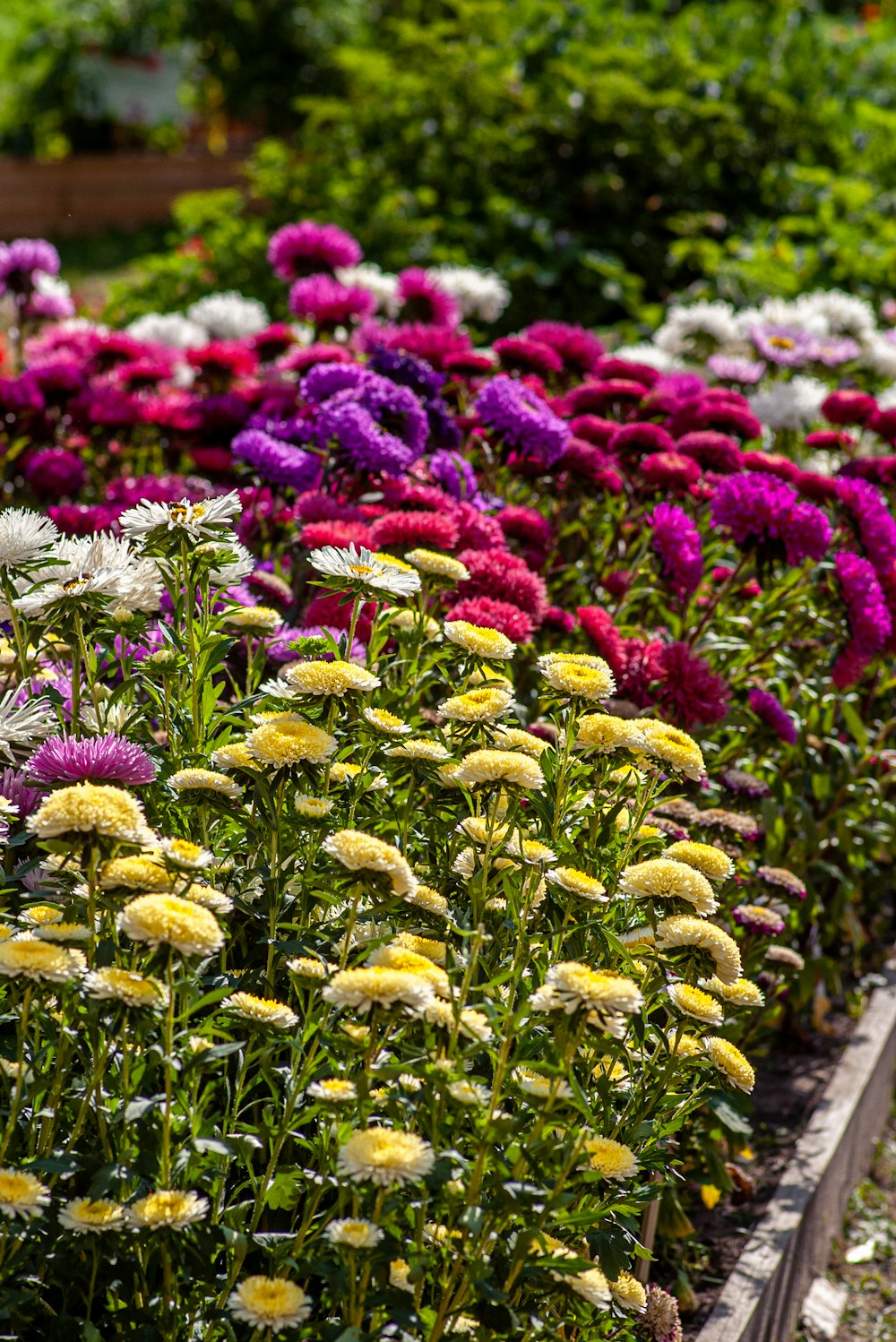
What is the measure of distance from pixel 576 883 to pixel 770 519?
1351 mm

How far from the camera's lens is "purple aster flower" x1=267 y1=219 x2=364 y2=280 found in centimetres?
432

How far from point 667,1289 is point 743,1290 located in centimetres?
13

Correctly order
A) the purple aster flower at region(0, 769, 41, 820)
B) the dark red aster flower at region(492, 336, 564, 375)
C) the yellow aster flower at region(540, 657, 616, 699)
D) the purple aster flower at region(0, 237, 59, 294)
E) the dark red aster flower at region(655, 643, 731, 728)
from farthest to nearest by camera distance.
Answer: the purple aster flower at region(0, 237, 59, 294) < the dark red aster flower at region(492, 336, 564, 375) < the dark red aster flower at region(655, 643, 731, 728) < the purple aster flower at region(0, 769, 41, 820) < the yellow aster flower at region(540, 657, 616, 699)

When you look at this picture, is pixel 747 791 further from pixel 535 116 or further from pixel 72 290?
pixel 72 290

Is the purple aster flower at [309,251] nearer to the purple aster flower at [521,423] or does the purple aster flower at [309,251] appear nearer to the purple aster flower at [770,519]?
the purple aster flower at [521,423]

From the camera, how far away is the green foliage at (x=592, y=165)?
22.3 ft

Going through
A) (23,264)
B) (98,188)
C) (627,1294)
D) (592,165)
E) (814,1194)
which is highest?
(23,264)

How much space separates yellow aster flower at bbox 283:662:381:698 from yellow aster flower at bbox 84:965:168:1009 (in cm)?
42

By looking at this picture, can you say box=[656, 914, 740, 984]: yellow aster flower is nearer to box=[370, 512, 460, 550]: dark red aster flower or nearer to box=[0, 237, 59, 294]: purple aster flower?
box=[370, 512, 460, 550]: dark red aster flower

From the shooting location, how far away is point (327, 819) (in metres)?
1.84

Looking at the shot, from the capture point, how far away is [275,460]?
3051mm

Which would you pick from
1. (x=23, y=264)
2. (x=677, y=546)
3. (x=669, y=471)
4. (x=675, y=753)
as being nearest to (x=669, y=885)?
(x=675, y=753)

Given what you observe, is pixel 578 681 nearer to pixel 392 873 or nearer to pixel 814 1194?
pixel 392 873

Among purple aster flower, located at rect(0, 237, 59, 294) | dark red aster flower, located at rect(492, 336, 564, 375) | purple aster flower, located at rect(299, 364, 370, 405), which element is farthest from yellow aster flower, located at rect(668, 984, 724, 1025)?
purple aster flower, located at rect(0, 237, 59, 294)
